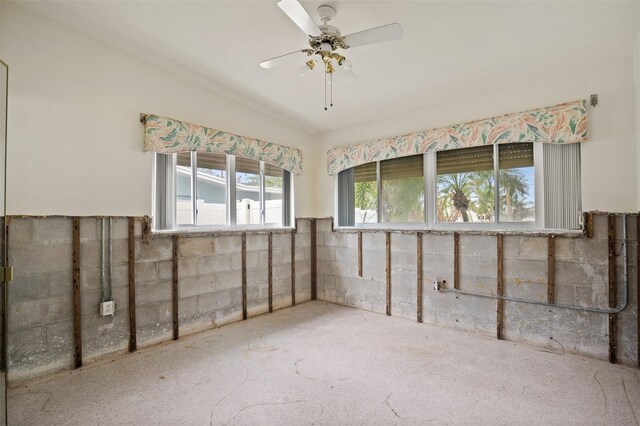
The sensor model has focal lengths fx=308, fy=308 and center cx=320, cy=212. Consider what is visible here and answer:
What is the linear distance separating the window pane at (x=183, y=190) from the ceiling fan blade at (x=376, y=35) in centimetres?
218

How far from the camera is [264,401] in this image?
2.13 meters

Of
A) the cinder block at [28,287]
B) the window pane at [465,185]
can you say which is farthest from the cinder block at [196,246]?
the window pane at [465,185]

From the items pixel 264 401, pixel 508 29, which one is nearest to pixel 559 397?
pixel 264 401

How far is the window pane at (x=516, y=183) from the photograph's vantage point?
323cm

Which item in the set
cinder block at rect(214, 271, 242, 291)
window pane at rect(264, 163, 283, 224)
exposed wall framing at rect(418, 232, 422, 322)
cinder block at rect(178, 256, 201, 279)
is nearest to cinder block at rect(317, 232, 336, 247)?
window pane at rect(264, 163, 283, 224)

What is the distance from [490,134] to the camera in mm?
3352

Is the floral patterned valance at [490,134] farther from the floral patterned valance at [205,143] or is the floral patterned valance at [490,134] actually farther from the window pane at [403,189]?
the floral patterned valance at [205,143]

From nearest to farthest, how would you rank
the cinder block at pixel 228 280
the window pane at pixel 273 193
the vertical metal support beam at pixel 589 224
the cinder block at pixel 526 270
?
the vertical metal support beam at pixel 589 224 < the cinder block at pixel 526 270 < the cinder block at pixel 228 280 < the window pane at pixel 273 193

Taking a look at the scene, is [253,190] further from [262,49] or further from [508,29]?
[508,29]

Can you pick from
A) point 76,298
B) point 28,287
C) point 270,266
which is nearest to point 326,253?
point 270,266

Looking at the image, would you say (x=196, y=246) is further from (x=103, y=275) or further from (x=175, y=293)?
(x=103, y=275)

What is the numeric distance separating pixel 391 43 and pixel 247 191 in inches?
96.3

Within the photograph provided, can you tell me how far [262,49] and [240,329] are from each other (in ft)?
9.65

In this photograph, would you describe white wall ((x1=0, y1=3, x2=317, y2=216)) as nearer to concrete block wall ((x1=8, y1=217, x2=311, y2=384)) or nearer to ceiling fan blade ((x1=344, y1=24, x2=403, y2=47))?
concrete block wall ((x1=8, y1=217, x2=311, y2=384))
